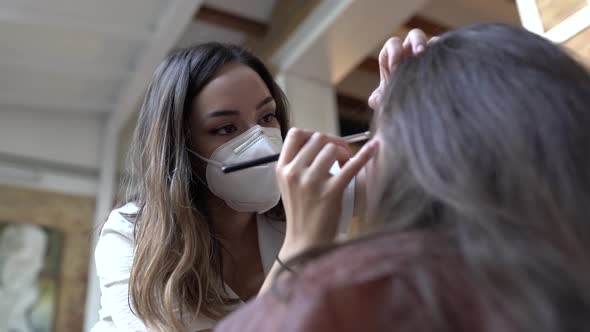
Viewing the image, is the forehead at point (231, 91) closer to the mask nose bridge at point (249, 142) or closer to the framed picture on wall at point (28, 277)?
the mask nose bridge at point (249, 142)

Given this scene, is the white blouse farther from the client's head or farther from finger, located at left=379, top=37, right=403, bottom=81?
the client's head

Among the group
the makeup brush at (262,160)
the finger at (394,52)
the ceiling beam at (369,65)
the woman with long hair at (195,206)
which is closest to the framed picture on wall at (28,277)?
the ceiling beam at (369,65)

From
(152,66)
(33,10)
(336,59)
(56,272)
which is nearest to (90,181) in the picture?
(56,272)

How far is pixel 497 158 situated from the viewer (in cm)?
46

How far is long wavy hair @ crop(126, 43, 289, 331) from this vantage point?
98cm

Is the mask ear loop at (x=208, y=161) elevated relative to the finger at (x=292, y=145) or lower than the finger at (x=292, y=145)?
lower

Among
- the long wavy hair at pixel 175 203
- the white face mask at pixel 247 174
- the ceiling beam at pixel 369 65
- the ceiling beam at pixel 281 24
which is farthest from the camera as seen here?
the ceiling beam at pixel 369 65

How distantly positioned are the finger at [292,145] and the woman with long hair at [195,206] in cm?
42

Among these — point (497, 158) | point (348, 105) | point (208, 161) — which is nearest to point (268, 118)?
point (208, 161)

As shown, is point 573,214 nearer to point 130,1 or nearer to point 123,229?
point 123,229

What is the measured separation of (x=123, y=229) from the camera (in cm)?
111

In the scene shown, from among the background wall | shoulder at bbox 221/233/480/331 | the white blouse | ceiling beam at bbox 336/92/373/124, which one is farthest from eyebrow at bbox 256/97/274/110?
the background wall

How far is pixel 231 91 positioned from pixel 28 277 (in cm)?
297

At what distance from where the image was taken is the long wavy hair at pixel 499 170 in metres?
0.39
